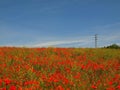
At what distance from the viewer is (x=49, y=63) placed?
14906 millimetres

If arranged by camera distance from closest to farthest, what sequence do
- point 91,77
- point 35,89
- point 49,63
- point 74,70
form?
1. point 35,89
2. point 91,77
3. point 74,70
4. point 49,63

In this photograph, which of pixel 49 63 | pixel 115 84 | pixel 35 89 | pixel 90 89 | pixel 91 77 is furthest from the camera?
pixel 49 63

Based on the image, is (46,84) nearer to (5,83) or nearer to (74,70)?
(5,83)

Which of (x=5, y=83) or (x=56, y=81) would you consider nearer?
(x=5, y=83)

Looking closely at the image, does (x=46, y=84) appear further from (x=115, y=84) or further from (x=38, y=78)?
(x=115, y=84)

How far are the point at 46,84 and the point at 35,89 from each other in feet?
3.18

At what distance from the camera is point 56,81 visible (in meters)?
9.97

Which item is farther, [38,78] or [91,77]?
[91,77]

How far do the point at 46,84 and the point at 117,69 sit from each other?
641 cm

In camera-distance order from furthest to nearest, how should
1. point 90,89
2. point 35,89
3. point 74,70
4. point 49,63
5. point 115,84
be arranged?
point 49,63 → point 74,70 → point 115,84 → point 90,89 → point 35,89

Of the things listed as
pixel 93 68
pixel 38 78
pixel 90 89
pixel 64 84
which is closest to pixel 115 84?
pixel 90 89

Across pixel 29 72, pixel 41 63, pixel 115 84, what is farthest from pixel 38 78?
pixel 41 63

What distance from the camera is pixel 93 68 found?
14.6 meters

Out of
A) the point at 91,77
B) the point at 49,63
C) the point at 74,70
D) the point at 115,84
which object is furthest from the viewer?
the point at 49,63
